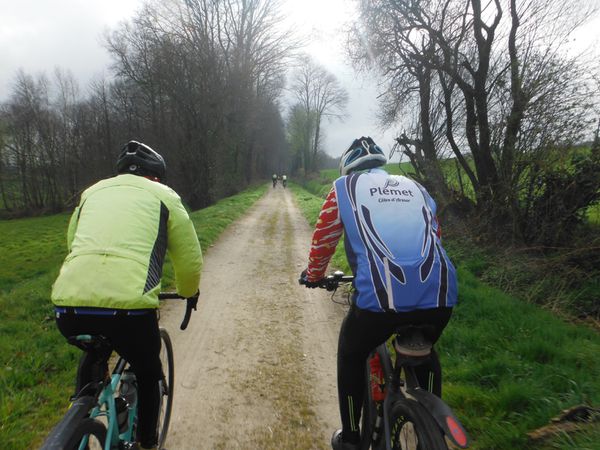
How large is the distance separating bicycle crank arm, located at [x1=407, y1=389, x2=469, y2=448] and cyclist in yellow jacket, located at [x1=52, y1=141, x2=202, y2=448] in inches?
56.3

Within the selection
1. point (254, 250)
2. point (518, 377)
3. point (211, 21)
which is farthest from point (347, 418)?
point (211, 21)

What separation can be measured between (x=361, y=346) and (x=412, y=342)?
292 millimetres

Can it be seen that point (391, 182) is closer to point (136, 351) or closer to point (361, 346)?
point (361, 346)

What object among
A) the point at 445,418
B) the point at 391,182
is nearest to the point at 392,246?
the point at 391,182

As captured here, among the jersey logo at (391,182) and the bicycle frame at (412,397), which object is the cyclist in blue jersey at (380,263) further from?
the bicycle frame at (412,397)

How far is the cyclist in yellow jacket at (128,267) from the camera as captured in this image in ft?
5.74

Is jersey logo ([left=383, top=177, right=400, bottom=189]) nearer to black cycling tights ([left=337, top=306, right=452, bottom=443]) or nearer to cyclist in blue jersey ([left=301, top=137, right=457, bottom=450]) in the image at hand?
cyclist in blue jersey ([left=301, top=137, right=457, bottom=450])

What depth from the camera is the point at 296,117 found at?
155 feet

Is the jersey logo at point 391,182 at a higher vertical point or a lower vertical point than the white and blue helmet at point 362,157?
lower

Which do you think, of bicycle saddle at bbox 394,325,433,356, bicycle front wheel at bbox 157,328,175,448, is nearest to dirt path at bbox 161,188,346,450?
bicycle front wheel at bbox 157,328,175,448

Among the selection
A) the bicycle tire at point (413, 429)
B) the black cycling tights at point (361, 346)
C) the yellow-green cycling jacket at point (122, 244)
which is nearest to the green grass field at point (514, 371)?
the black cycling tights at point (361, 346)

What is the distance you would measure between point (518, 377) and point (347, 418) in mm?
1967

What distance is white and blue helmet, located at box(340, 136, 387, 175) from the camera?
7.47ft

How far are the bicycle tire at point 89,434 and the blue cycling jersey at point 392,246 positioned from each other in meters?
1.36
